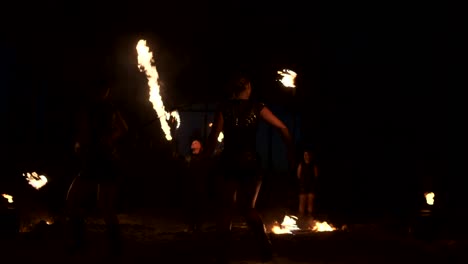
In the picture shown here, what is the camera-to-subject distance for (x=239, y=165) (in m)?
5.73

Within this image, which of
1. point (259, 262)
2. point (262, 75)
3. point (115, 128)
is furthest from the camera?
point (262, 75)

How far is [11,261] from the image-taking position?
554 cm

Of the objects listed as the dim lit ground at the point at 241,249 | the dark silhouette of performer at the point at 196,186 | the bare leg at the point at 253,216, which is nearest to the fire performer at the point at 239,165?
the bare leg at the point at 253,216

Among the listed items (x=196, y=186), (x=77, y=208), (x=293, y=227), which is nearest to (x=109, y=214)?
(x=77, y=208)

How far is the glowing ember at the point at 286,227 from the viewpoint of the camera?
10664 millimetres

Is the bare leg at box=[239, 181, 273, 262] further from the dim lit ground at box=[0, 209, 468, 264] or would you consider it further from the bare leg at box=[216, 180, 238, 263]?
the dim lit ground at box=[0, 209, 468, 264]

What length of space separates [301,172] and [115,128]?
8345 mm

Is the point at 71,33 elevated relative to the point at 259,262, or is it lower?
elevated

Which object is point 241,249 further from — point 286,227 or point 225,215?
point 286,227

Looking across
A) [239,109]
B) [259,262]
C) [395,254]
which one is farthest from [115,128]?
[395,254]

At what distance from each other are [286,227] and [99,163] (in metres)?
5.97

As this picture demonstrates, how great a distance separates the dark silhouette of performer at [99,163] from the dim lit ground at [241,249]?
1.02ft

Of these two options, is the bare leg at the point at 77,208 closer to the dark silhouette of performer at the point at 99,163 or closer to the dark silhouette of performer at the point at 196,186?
the dark silhouette of performer at the point at 99,163

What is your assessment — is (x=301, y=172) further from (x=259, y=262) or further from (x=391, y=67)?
(x=259, y=262)
